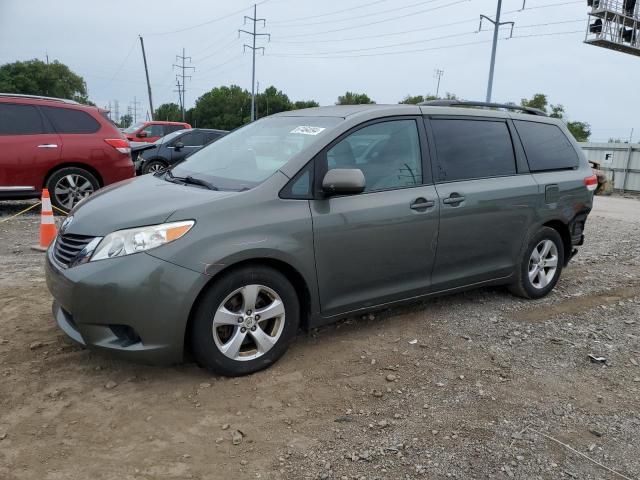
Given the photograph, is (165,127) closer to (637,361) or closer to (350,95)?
(637,361)

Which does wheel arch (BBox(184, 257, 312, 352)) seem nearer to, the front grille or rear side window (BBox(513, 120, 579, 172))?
A: the front grille

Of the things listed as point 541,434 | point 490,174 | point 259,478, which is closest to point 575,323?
point 490,174

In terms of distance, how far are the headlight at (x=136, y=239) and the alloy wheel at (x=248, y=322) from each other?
495mm

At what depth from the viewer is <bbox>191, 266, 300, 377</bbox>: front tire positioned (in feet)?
10.3

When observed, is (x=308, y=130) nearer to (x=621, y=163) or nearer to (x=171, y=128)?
(x=171, y=128)

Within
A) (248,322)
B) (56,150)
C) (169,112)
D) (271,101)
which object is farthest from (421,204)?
(169,112)

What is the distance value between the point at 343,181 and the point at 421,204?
2.67 ft

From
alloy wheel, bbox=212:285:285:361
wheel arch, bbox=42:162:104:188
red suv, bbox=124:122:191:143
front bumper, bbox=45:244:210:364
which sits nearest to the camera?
front bumper, bbox=45:244:210:364

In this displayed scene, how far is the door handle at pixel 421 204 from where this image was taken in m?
3.94

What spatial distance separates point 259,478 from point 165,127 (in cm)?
1748

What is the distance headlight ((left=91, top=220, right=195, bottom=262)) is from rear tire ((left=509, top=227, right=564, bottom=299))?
317 cm

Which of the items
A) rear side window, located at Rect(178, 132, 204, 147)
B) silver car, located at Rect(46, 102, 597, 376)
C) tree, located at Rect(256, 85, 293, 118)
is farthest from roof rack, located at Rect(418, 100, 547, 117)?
tree, located at Rect(256, 85, 293, 118)

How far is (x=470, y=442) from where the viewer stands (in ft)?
9.23

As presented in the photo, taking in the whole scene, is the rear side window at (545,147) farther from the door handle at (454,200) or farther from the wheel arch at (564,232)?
the door handle at (454,200)
